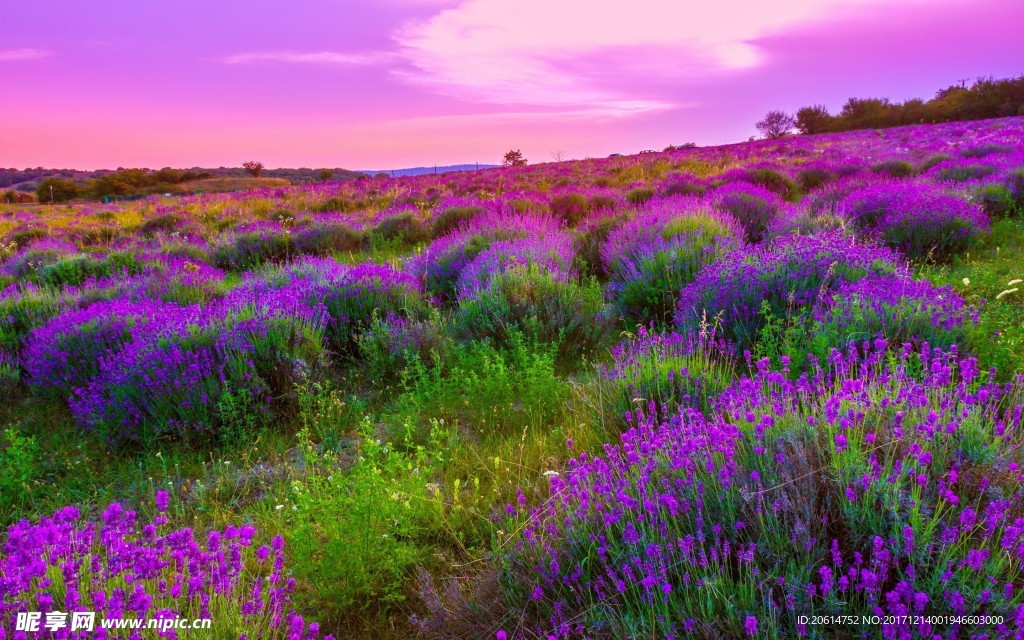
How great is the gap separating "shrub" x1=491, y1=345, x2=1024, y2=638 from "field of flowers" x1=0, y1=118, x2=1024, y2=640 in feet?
0.04

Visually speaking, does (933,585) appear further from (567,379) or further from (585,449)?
(567,379)

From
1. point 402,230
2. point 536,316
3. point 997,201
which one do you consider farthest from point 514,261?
point 997,201

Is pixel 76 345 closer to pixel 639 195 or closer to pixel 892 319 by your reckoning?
pixel 892 319

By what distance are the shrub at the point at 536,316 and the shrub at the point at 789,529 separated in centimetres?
271

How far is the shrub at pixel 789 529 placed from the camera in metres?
1.57

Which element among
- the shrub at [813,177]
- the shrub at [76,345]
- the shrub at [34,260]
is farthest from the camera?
the shrub at [813,177]

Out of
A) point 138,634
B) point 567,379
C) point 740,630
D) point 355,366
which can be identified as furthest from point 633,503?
point 355,366

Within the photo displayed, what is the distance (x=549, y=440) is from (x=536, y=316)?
68.1 inches

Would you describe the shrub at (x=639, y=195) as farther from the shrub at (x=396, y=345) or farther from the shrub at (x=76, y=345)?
the shrub at (x=76, y=345)

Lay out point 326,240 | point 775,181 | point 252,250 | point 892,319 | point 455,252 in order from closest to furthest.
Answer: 1. point 892,319
2. point 455,252
3. point 252,250
4. point 326,240
5. point 775,181

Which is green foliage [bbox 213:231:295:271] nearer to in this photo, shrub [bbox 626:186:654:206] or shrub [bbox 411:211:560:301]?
shrub [bbox 411:211:560:301]

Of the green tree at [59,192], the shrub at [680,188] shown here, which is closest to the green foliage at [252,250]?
the shrub at [680,188]

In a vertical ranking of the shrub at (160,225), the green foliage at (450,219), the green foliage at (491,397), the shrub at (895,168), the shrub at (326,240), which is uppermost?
the shrub at (895,168)

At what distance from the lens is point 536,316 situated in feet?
16.7
